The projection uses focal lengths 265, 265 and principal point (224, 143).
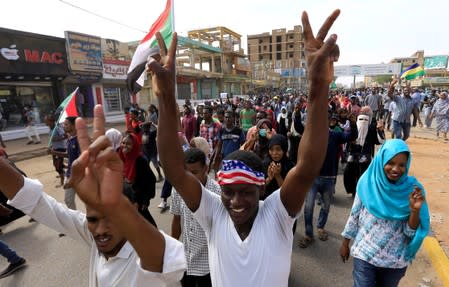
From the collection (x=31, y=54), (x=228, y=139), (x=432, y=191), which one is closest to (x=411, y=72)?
(x=432, y=191)

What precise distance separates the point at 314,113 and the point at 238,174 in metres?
0.46

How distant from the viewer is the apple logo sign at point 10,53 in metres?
11.9

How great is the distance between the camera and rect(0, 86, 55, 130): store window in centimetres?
1264

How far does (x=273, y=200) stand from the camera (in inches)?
53.0

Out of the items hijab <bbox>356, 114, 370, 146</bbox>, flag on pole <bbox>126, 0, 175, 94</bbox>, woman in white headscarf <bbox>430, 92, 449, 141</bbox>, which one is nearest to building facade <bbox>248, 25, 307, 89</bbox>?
woman in white headscarf <bbox>430, 92, 449, 141</bbox>

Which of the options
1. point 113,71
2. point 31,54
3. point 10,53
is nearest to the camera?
point 10,53

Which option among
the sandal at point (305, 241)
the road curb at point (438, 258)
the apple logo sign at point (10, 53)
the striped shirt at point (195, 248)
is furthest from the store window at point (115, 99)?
the road curb at point (438, 258)

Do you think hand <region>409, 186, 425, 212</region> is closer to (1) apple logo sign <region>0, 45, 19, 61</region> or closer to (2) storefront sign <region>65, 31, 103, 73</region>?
(1) apple logo sign <region>0, 45, 19, 61</region>

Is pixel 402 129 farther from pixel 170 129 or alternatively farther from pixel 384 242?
pixel 170 129

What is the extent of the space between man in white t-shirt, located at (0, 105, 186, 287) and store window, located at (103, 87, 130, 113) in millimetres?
18245

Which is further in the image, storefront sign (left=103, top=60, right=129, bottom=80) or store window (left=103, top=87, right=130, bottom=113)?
store window (left=103, top=87, right=130, bottom=113)

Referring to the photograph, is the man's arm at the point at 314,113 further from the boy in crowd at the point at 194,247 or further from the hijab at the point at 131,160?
the hijab at the point at 131,160

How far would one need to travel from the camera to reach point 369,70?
33.3 m

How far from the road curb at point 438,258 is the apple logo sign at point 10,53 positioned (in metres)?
16.0
